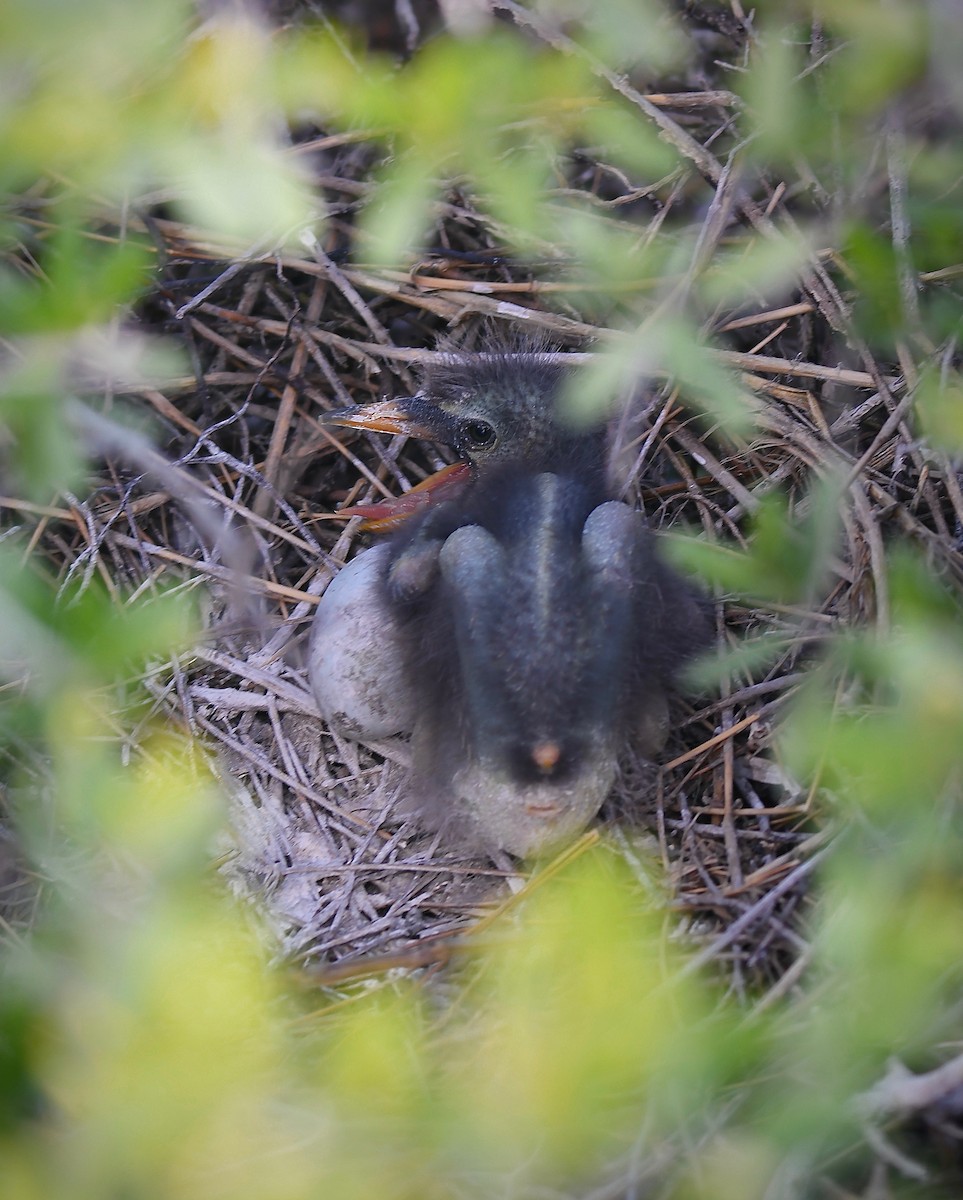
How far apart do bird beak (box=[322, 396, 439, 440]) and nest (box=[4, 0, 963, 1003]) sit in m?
0.14

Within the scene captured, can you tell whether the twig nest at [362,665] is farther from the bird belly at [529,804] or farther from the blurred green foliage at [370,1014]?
the blurred green foliage at [370,1014]

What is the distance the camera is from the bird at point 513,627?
57.3 inches

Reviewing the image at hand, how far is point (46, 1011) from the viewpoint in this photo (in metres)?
0.82

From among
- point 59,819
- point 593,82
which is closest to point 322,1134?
point 59,819

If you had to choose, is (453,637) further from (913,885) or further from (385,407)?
(913,885)

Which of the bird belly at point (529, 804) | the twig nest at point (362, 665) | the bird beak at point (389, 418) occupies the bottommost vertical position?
the bird belly at point (529, 804)

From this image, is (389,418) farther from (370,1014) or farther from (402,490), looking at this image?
(370,1014)

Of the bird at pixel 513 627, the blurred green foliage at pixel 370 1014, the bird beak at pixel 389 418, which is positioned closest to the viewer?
the blurred green foliage at pixel 370 1014

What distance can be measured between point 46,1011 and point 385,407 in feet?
4.22

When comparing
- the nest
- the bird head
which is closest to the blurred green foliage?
the nest

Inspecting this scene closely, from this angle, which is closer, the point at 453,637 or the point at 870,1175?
the point at 870,1175

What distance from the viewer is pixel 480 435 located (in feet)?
6.42

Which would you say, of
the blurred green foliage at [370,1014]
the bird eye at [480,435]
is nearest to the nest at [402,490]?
the bird eye at [480,435]

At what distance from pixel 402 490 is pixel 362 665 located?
487 mm
